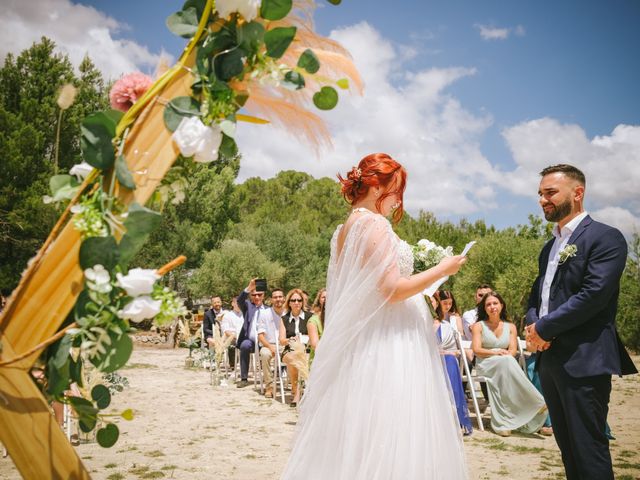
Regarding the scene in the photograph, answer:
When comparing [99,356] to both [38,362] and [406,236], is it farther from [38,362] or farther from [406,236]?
[406,236]

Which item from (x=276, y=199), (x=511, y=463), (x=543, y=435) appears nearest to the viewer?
(x=511, y=463)

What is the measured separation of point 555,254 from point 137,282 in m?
2.99

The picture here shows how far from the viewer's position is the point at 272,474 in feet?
14.9

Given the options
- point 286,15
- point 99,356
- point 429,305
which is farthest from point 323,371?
point 286,15

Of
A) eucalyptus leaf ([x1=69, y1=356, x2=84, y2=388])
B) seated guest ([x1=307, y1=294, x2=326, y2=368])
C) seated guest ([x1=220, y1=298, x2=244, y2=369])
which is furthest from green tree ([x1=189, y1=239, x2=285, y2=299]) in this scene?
eucalyptus leaf ([x1=69, y1=356, x2=84, y2=388])

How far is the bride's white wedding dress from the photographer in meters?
2.58

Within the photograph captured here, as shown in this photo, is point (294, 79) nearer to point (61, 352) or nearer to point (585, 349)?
point (61, 352)

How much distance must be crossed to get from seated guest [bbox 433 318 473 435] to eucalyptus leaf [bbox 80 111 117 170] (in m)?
5.87

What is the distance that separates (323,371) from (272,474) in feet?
7.31

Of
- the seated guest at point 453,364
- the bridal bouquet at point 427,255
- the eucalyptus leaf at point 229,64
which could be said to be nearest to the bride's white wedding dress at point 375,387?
the bridal bouquet at point 427,255

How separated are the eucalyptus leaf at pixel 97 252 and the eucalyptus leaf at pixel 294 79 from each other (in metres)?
0.67

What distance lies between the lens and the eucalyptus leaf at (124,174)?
1.25m

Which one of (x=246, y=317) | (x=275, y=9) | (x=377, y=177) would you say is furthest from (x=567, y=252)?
(x=246, y=317)

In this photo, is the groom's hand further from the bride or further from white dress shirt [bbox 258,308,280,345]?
white dress shirt [bbox 258,308,280,345]
